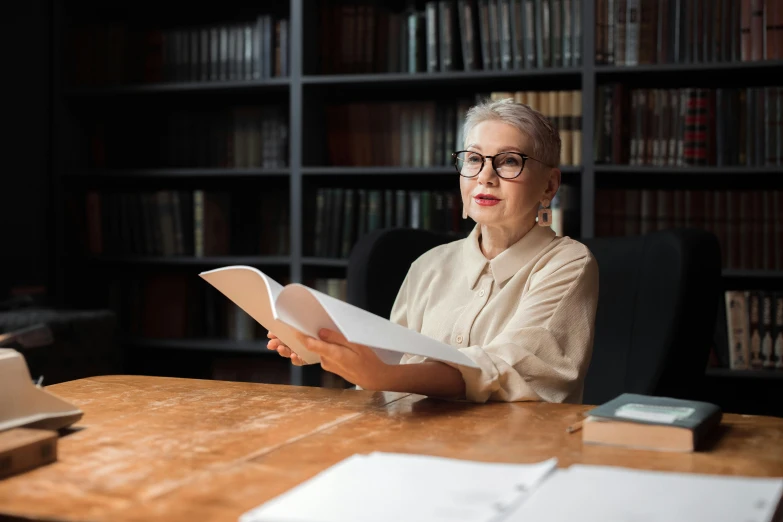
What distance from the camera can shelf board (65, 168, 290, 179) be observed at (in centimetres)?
322

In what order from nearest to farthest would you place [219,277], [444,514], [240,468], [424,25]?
[444,514] < [240,468] < [219,277] < [424,25]

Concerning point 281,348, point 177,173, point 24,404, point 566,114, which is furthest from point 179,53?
point 24,404

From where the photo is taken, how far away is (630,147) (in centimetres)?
289

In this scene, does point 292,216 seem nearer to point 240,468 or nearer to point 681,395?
point 681,395

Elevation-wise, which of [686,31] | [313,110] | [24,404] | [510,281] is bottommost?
[24,404]

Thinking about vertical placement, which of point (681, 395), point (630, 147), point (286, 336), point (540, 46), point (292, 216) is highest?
point (540, 46)

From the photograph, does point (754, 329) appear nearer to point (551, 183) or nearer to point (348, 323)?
point (551, 183)

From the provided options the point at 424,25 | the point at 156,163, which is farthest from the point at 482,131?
Answer: the point at 156,163

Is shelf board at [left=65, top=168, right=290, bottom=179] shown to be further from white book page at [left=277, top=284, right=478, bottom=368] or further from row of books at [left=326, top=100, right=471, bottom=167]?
white book page at [left=277, top=284, right=478, bottom=368]

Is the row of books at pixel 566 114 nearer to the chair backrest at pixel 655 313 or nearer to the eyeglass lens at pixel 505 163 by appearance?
Answer: the chair backrest at pixel 655 313

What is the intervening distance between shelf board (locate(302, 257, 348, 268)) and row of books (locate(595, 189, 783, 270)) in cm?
87

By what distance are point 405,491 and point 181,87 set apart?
8.96ft

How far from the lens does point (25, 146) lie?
3.43m

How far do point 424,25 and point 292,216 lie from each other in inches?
31.8
